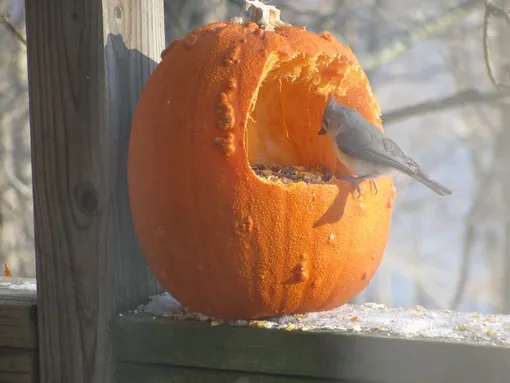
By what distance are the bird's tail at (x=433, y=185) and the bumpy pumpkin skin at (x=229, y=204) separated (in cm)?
12

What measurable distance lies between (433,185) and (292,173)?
40 centimetres

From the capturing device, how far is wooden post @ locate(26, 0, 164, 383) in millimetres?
1792

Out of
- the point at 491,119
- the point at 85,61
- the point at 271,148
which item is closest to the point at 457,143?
the point at 491,119

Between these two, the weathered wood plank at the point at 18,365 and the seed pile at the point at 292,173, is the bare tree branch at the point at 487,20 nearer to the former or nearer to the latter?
the seed pile at the point at 292,173

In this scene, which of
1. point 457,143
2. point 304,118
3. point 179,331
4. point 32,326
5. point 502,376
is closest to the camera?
point 502,376

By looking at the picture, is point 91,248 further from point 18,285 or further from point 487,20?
point 487,20

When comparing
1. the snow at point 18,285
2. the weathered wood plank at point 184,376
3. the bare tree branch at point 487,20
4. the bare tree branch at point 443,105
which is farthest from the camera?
the bare tree branch at point 443,105

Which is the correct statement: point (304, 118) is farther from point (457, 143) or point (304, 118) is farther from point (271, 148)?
point (457, 143)

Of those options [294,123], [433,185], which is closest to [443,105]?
[294,123]

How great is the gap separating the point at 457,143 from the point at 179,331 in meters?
7.25

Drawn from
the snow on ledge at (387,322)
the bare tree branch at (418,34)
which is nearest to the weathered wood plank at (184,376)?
the snow on ledge at (387,322)

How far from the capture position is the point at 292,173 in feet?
6.32

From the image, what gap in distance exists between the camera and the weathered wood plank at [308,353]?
4.83ft

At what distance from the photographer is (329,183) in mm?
1745
